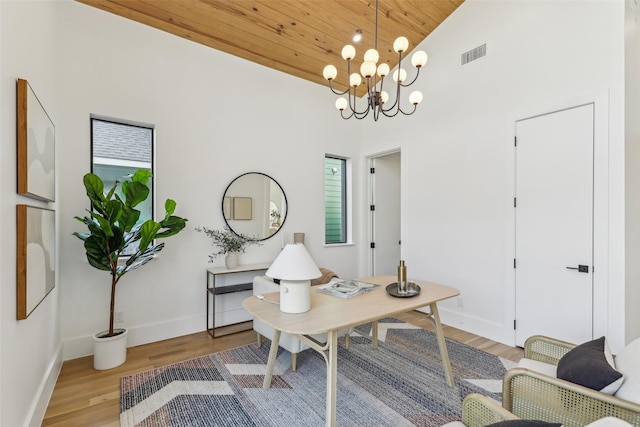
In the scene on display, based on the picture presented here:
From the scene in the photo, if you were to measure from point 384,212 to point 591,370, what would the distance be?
3857mm

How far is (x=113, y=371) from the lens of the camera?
2564mm

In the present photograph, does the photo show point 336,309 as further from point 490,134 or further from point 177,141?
point 490,134

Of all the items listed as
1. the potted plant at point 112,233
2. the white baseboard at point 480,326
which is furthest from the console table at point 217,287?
the white baseboard at point 480,326

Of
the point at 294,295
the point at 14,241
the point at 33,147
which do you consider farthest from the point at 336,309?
the point at 33,147

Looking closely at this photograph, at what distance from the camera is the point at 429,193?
393 cm

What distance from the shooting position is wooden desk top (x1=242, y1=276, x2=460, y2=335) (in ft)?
5.15

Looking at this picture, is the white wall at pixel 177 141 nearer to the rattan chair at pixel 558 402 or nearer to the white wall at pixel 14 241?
the white wall at pixel 14 241

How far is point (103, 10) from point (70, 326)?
303 centimetres

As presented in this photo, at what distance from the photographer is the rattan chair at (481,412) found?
1156 millimetres

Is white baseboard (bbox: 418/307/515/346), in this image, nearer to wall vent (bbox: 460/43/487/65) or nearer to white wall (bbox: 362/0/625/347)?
white wall (bbox: 362/0/625/347)

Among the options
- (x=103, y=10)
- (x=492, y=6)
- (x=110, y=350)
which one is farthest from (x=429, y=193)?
(x=103, y=10)

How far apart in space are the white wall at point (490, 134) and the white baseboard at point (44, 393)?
3828 mm

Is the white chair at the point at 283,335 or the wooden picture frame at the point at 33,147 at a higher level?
the wooden picture frame at the point at 33,147

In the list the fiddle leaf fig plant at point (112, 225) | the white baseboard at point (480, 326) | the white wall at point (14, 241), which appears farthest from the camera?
the white baseboard at point (480, 326)
